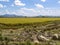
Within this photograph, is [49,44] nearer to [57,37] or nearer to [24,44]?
[24,44]

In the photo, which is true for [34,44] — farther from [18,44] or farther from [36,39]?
[36,39]

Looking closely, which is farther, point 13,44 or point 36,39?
point 36,39

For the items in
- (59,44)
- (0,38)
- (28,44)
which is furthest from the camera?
(0,38)

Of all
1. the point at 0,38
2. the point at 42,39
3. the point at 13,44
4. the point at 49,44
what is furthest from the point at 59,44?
the point at 0,38

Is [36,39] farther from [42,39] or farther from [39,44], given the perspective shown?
[39,44]

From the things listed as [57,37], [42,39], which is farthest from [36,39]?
[57,37]

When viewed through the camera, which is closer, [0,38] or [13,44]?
[13,44]

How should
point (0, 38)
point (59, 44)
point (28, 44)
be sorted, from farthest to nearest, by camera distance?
point (0, 38), point (59, 44), point (28, 44)

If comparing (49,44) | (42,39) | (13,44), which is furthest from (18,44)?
(42,39)
